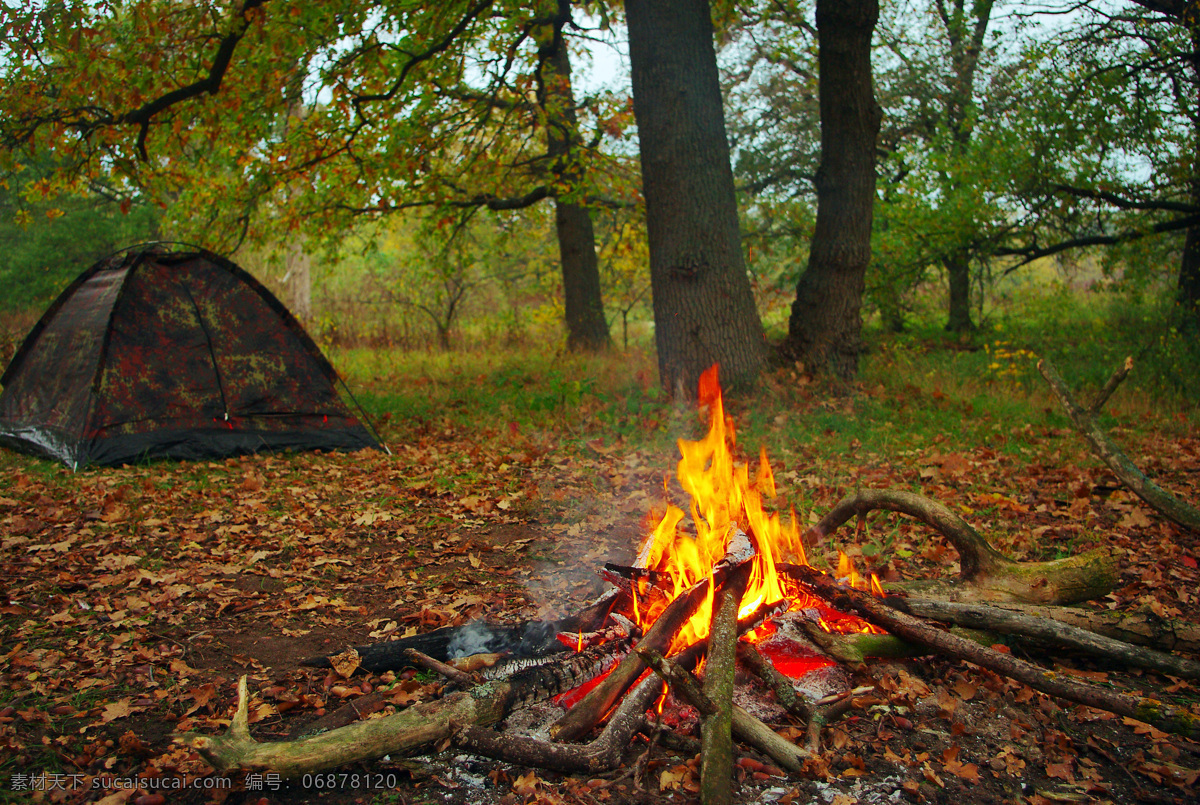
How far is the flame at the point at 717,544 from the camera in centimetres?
338

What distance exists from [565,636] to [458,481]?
137 inches

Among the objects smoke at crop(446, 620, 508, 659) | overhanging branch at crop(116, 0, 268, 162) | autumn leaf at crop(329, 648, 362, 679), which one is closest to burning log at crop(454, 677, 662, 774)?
smoke at crop(446, 620, 508, 659)

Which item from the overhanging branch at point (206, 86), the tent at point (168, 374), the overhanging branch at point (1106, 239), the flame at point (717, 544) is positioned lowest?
the flame at point (717, 544)

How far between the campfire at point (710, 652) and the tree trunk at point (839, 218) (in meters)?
5.23

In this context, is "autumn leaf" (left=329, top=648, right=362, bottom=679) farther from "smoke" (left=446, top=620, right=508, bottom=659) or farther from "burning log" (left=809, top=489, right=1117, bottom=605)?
"burning log" (left=809, top=489, right=1117, bottom=605)

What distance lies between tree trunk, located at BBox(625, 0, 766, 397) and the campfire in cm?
446

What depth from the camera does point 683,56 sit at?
27.2 ft

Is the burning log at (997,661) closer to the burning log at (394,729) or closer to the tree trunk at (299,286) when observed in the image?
the burning log at (394,729)

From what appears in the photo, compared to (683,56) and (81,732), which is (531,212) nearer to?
(683,56)

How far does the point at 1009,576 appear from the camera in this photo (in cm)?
359

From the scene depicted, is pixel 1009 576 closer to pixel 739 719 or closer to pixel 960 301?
pixel 739 719

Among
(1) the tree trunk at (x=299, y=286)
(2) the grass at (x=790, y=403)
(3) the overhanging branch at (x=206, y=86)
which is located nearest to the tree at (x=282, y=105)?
(3) the overhanging branch at (x=206, y=86)

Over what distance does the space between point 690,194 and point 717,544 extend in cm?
571

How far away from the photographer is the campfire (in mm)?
2609
